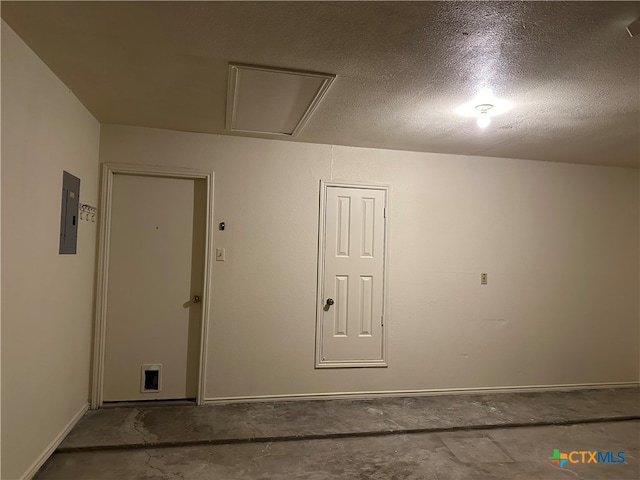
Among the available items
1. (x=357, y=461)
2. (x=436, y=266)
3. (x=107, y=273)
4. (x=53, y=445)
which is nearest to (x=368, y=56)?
(x=436, y=266)

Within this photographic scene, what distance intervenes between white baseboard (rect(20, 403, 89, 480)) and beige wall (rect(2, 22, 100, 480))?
3 centimetres

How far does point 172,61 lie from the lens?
212 cm

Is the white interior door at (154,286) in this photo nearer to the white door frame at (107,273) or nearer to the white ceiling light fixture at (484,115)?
the white door frame at (107,273)

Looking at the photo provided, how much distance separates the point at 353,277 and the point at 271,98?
1748 mm

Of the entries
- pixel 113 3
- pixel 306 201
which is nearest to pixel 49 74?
pixel 113 3

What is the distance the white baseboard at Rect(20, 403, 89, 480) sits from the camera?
216 centimetres

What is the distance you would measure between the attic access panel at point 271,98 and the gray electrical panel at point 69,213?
1.13 m

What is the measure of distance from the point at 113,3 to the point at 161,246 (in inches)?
79.5

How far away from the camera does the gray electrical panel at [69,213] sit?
2.48 meters

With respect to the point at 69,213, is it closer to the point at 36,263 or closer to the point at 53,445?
the point at 36,263

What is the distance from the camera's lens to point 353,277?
11.8ft

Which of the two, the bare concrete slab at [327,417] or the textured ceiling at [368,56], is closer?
the textured ceiling at [368,56]

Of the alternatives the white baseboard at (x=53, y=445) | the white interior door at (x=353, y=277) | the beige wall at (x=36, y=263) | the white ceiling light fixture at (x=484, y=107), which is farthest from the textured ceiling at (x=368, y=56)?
the white baseboard at (x=53, y=445)

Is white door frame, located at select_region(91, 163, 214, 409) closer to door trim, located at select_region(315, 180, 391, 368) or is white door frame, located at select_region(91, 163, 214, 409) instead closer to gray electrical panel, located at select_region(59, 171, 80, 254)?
gray electrical panel, located at select_region(59, 171, 80, 254)
